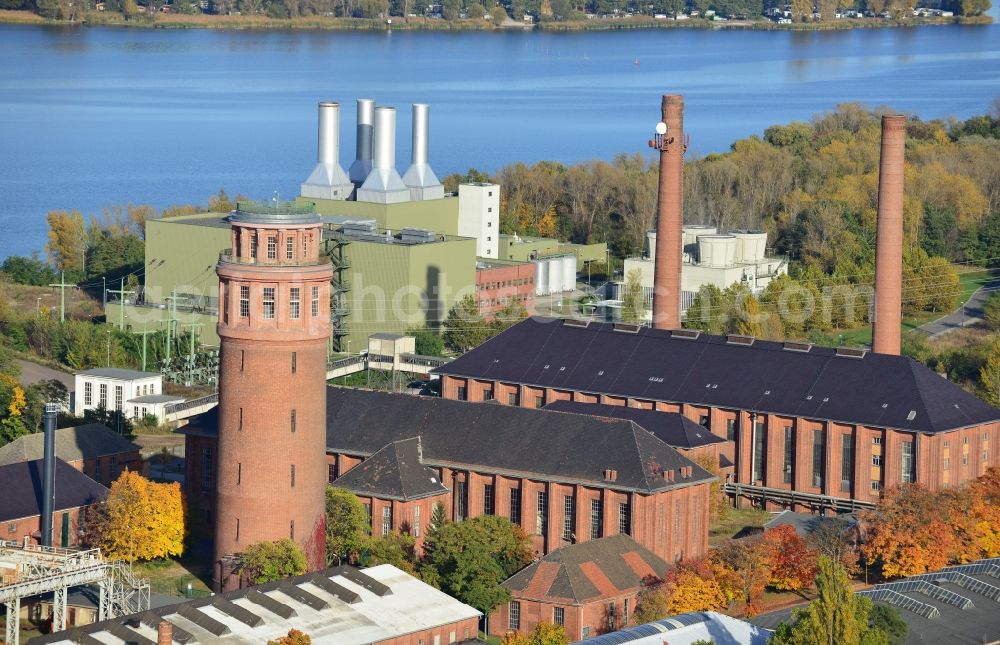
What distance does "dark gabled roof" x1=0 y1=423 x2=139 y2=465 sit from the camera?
61.9 m

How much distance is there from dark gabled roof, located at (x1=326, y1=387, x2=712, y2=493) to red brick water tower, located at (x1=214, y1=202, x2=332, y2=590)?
689 centimetres

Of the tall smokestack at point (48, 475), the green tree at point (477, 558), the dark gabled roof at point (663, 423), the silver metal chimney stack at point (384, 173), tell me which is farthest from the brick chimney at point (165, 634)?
the silver metal chimney stack at point (384, 173)

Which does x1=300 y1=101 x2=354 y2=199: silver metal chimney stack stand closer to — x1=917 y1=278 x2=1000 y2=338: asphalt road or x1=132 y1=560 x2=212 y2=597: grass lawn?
x1=917 y1=278 x2=1000 y2=338: asphalt road

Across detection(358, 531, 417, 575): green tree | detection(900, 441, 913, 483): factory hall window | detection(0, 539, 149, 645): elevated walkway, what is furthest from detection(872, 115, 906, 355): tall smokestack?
detection(0, 539, 149, 645): elevated walkway

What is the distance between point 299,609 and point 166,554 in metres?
10.7

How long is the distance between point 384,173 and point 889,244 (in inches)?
1351

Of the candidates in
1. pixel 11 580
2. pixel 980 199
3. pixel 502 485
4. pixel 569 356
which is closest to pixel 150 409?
pixel 569 356

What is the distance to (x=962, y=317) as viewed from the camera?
102 m

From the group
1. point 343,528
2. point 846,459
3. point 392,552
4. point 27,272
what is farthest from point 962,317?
point 392,552

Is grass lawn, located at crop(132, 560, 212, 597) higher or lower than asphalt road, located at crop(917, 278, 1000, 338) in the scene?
lower

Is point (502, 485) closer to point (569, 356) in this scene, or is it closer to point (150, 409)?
point (569, 356)

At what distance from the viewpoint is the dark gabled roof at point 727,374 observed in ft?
210

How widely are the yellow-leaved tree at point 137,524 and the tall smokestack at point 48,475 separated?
6.14 feet

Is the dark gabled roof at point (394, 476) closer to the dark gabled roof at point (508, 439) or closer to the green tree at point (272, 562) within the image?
the dark gabled roof at point (508, 439)
